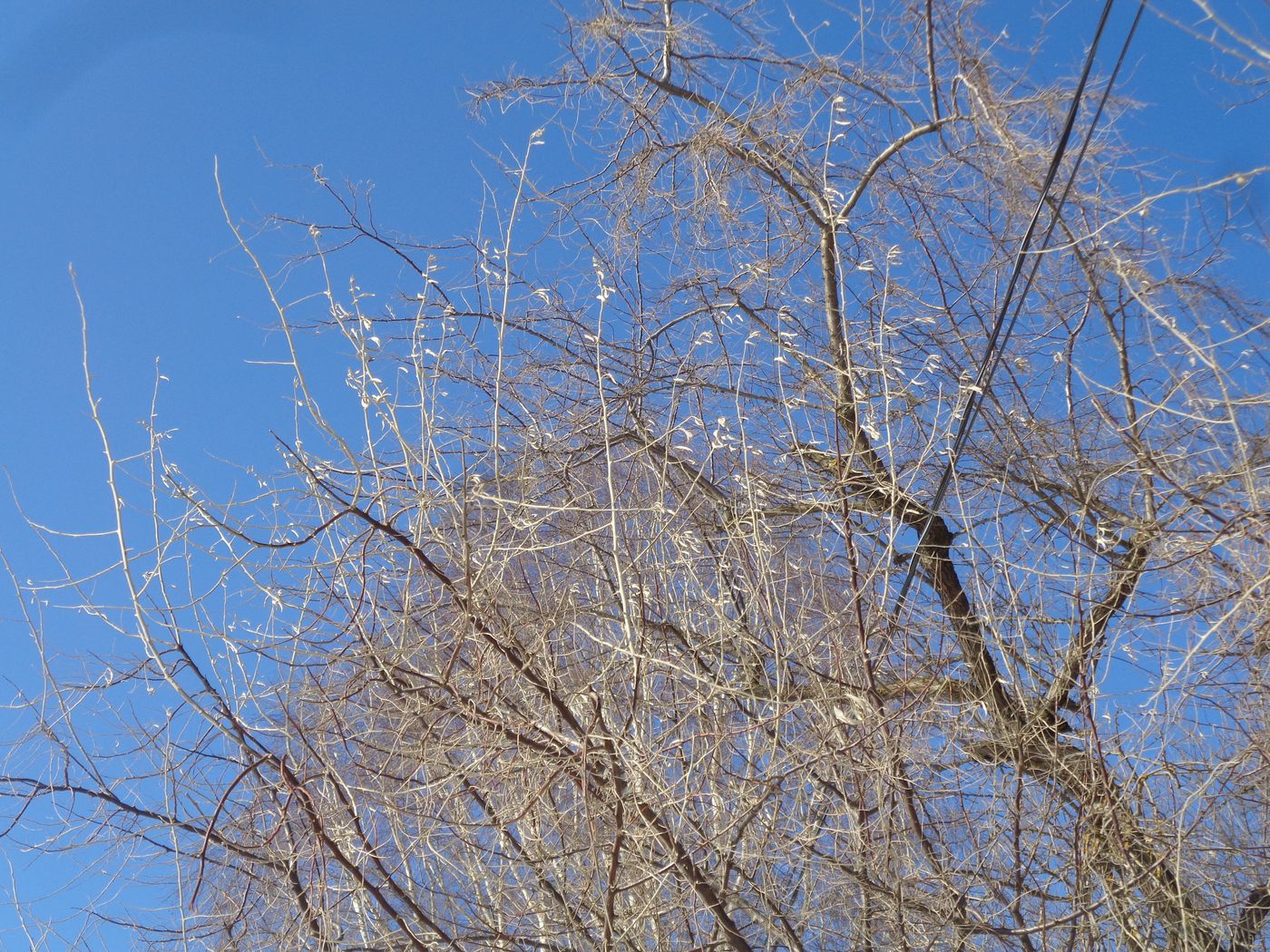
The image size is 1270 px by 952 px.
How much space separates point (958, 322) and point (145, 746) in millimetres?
4151

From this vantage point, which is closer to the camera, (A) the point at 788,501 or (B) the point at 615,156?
(A) the point at 788,501

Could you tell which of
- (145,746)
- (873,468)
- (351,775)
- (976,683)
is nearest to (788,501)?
(873,468)

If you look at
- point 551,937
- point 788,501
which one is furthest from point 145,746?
point 788,501

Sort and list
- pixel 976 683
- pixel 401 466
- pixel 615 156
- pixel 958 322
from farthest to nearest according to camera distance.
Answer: pixel 615 156, pixel 958 322, pixel 976 683, pixel 401 466

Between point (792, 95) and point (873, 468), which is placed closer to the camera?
point (873, 468)

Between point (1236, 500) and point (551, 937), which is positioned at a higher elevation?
point (1236, 500)

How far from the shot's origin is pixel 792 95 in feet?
19.0

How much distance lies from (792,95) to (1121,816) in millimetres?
3673

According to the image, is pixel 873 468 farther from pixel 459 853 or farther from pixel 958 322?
pixel 459 853

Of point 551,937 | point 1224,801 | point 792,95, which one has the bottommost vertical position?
point 551,937

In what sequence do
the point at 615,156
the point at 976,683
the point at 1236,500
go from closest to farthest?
the point at 1236,500
the point at 976,683
the point at 615,156

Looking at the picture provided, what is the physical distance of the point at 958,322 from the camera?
19.0 feet

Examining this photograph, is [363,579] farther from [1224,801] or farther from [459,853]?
[1224,801]

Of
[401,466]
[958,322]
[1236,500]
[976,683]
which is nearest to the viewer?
[401,466]
